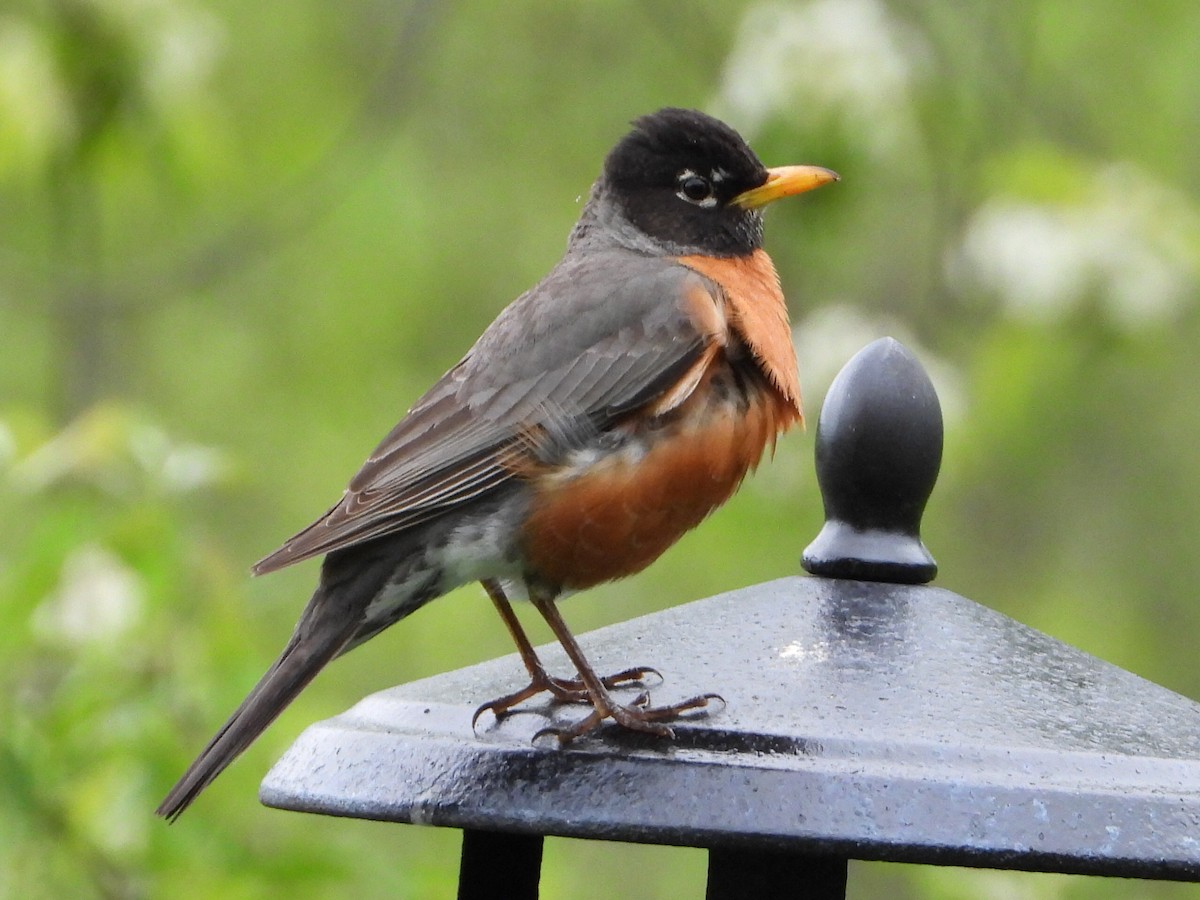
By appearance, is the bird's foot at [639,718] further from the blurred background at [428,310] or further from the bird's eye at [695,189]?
the bird's eye at [695,189]

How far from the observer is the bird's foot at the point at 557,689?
92.4 inches

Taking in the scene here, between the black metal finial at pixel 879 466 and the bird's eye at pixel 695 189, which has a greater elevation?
the bird's eye at pixel 695 189

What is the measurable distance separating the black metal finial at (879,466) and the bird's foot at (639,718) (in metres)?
0.40

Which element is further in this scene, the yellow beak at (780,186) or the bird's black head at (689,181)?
the bird's black head at (689,181)

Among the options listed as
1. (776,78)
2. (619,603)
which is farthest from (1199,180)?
(776,78)

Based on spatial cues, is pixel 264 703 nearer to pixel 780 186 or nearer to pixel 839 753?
pixel 839 753

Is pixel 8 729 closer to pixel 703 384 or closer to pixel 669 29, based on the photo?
pixel 703 384

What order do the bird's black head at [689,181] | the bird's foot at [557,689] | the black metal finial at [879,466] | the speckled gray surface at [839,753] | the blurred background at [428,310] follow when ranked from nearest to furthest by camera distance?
the speckled gray surface at [839,753] → the bird's foot at [557,689] → the black metal finial at [879,466] → the blurred background at [428,310] → the bird's black head at [689,181]

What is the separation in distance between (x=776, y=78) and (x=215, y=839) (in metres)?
2.75

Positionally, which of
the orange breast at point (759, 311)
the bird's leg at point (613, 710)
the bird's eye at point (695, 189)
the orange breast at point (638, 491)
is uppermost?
the bird's eye at point (695, 189)

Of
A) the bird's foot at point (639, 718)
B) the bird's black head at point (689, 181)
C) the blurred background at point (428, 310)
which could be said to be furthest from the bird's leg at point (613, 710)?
the bird's black head at point (689, 181)

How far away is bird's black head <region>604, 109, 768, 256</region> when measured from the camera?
3.84m

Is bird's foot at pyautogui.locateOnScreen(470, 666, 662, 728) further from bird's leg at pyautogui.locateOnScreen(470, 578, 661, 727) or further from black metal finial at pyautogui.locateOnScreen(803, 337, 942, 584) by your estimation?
black metal finial at pyautogui.locateOnScreen(803, 337, 942, 584)

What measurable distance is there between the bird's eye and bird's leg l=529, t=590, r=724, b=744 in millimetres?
1555
